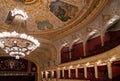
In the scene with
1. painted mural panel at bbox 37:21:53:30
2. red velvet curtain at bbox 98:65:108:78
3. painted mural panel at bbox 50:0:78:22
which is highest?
painted mural panel at bbox 50:0:78:22

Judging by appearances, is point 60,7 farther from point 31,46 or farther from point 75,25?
point 31,46

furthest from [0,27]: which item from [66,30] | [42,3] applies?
[66,30]

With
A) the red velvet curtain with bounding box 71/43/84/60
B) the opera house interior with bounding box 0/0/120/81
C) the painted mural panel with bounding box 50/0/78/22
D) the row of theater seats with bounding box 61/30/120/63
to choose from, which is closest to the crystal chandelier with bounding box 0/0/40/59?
the opera house interior with bounding box 0/0/120/81

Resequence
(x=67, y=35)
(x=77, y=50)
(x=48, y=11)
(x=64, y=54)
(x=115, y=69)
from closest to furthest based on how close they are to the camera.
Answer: (x=115, y=69)
(x=48, y=11)
(x=67, y=35)
(x=77, y=50)
(x=64, y=54)

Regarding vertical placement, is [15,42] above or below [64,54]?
above

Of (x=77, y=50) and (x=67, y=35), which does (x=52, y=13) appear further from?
(x=77, y=50)

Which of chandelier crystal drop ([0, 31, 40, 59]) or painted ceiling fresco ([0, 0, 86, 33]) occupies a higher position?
painted ceiling fresco ([0, 0, 86, 33])

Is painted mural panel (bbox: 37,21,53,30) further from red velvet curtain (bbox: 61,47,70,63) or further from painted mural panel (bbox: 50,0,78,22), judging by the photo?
red velvet curtain (bbox: 61,47,70,63)

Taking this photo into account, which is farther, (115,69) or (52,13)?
(52,13)

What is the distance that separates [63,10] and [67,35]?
8.91ft

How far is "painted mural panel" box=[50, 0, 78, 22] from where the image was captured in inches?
459

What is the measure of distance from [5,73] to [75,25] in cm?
1161

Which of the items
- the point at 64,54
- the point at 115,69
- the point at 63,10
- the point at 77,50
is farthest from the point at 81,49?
the point at 115,69

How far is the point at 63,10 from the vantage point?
12.2 m
